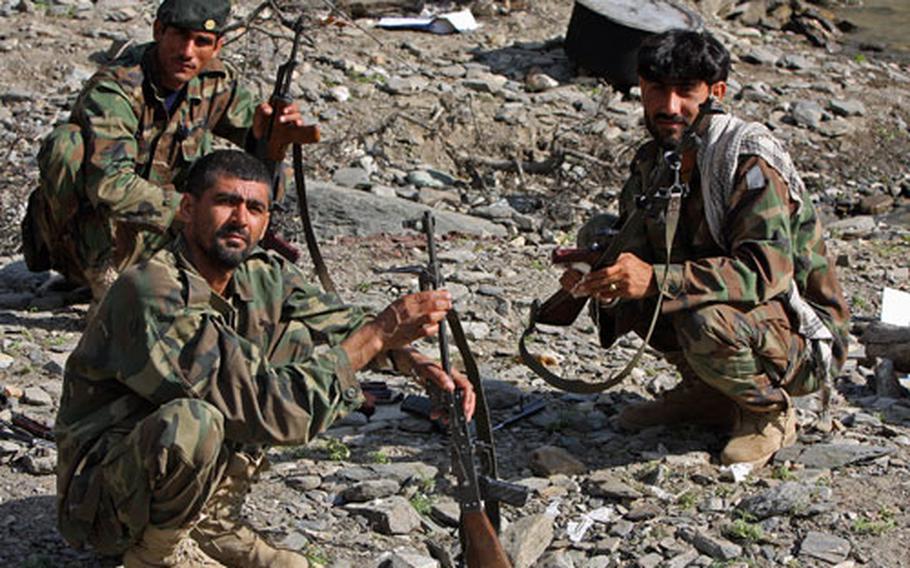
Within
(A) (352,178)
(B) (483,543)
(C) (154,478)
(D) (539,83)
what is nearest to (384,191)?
(A) (352,178)

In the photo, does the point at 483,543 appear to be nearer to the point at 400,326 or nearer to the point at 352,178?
the point at 400,326

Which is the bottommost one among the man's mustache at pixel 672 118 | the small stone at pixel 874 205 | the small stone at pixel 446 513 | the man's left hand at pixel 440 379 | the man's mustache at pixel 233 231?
the small stone at pixel 874 205

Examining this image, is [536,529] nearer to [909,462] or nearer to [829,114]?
[909,462]

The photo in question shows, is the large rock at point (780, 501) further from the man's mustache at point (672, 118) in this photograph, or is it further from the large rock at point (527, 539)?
the man's mustache at point (672, 118)

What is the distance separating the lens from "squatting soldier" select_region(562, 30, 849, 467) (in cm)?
488

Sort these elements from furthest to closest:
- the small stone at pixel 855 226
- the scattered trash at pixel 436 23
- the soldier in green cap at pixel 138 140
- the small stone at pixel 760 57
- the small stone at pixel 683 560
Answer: the small stone at pixel 760 57
the scattered trash at pixel 436 23
the small stone at pixel 855 226
the soldier in green cap at pixel 138 140
the small stone at pixel 683 560

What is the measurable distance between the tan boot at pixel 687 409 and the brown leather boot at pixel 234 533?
5.72 ft

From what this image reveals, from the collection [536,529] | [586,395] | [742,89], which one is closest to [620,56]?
[742,89]

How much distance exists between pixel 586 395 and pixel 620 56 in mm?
5295

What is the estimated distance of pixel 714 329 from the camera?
4.90 m

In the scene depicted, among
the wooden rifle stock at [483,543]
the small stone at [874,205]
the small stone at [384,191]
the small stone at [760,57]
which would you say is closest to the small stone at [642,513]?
the wooden rifle stock at [483,543]

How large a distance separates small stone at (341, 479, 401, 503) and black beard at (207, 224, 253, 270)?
1089 millimetres

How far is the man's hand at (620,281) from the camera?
15.5 ft

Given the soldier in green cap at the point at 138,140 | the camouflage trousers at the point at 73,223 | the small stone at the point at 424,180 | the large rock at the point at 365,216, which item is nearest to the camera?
the soldier in green cap at the point at 138,140
